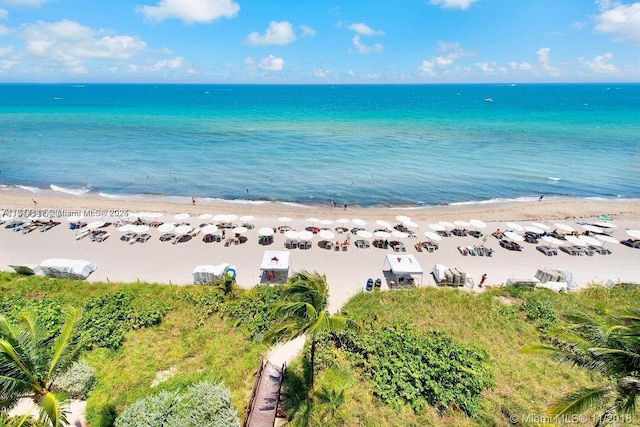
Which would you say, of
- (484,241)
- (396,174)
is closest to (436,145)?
(396,174)

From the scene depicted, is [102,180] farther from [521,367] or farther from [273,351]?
[521,367]

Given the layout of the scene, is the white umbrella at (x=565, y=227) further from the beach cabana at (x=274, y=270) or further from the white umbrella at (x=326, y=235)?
the beach cabana at (x=274, y=270)

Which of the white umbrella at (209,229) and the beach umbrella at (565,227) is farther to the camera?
the beach umbrella at (565,227)

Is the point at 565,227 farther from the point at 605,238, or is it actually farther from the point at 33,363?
the point at 33,363

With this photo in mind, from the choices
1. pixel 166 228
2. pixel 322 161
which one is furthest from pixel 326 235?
pixel 322 161

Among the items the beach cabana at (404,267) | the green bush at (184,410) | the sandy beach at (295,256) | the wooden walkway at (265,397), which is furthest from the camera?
the sandy beach at (295,256)

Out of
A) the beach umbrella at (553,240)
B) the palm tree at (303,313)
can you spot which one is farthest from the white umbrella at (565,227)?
the palm tree at (303,313)
